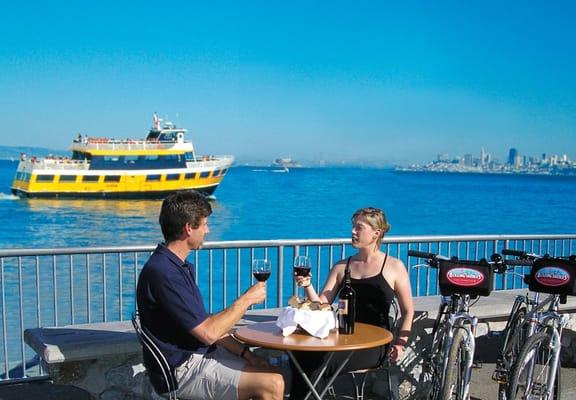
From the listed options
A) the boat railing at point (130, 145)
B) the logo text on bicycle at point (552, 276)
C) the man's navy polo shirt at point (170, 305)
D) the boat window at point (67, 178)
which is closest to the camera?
the man's navy polo shirt at point (170, 305)

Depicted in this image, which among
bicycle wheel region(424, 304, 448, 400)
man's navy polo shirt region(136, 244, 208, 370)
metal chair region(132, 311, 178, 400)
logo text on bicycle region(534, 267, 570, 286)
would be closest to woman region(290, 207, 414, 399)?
bicycle wheel region(424, 304, 448, 400)

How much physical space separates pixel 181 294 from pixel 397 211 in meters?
74.8

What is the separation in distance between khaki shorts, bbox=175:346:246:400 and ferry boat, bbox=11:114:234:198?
64547mm

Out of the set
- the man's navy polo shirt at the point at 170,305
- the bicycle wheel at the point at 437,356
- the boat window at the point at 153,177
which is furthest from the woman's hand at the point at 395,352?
the boat window at the point at 153,177

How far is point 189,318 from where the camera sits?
136 inches

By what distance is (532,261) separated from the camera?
185 inches

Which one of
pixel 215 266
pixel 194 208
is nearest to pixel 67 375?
pixel 194 208

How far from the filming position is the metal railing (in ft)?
19.5

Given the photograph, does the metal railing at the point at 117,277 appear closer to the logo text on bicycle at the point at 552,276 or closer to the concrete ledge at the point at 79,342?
the concrete ledge at the point at 79,342

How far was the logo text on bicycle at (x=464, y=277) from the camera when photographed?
4.19m

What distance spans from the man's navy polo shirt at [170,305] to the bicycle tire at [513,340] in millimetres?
2183

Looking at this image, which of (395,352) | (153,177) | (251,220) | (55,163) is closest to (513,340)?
(395,352)

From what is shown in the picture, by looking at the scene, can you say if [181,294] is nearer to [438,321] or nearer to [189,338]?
[189,338]

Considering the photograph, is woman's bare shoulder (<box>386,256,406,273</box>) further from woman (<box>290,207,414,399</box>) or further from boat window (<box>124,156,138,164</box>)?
boat window (<box>124,156,138,164</box>)
